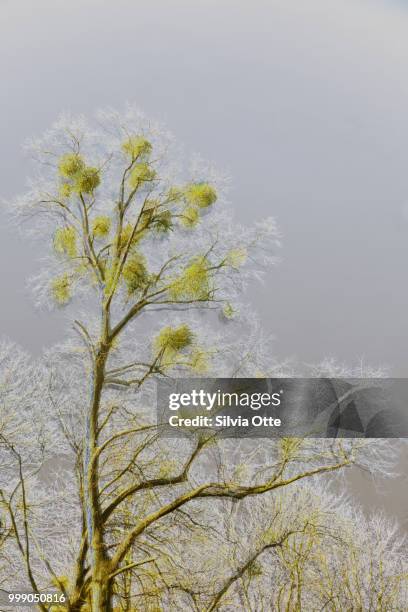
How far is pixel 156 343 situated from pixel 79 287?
92 centimetres

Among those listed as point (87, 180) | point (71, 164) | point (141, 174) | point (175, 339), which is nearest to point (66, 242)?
point (87, 180)

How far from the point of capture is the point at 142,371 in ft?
14.5

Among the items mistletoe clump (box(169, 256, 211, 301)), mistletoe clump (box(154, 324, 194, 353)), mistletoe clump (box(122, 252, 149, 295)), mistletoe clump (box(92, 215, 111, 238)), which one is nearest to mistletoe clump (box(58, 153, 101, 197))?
mistletoe clump (box(92, 215, 111, 238))

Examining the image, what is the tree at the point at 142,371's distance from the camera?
4.01 m

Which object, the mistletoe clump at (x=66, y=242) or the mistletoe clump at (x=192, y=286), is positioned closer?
the mistletoe clump at (x=192, y=286)

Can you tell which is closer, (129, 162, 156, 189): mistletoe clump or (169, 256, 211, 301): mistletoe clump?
(169, 256, 211, 301): mistletoe clump

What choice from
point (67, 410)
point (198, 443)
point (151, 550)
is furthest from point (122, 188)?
point (151, 550)

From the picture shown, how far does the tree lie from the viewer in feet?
13.2

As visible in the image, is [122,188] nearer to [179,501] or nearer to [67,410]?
[67,410]

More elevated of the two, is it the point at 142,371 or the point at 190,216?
the point at 190,216

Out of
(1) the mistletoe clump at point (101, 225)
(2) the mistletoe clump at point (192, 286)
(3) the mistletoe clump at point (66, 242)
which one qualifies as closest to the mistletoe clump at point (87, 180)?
(1) the mistletoe clump at point (101, 225)

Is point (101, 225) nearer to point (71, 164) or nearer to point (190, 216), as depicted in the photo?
point (71, 164)

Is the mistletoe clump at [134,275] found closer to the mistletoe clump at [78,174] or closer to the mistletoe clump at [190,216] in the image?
the mistletoe clump at [190,216]

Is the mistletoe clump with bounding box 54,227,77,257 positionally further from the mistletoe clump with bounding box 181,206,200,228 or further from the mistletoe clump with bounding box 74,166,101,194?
the mistletoe clump with bounding box 181,206,200,228
